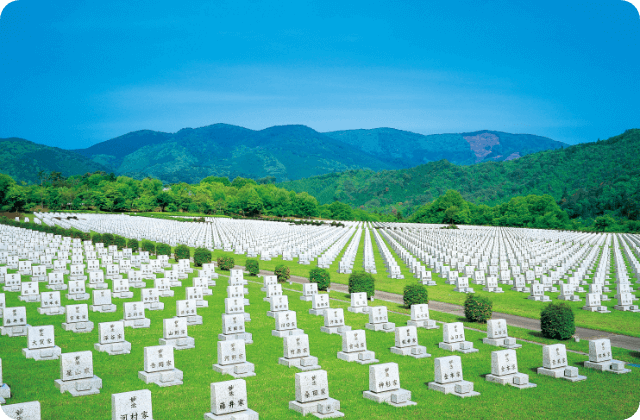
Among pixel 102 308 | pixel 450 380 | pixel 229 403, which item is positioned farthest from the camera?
pixel 102 308

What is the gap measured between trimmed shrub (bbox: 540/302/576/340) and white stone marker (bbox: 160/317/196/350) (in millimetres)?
11518

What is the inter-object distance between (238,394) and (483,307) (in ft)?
41.8

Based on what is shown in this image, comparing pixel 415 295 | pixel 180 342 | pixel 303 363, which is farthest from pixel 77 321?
pixel 415 295

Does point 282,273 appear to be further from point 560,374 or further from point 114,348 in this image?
point 560,374

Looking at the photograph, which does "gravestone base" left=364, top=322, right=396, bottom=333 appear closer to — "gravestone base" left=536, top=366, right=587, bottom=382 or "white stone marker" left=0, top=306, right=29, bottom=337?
"gravestone base" left=536, top=366, right=587, bottom=382

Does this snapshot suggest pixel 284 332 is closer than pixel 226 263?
Yes

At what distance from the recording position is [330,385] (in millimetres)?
12281

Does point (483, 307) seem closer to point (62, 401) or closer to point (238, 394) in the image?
point (238, 394)

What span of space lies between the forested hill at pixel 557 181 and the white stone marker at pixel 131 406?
11928cm

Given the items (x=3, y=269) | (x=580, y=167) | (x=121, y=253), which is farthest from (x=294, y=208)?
(x=3, y=269)

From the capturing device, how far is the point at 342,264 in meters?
35.1

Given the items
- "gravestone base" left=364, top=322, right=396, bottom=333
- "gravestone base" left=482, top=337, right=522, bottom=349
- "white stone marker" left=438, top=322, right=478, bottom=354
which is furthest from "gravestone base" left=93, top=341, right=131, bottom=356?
"gravestone base" left=482, top=337, right=522, bottom=349

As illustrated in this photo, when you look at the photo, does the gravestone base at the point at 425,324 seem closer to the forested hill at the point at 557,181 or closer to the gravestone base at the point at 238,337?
the gravestone base at the point at 238,337

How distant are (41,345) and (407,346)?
387 inches
